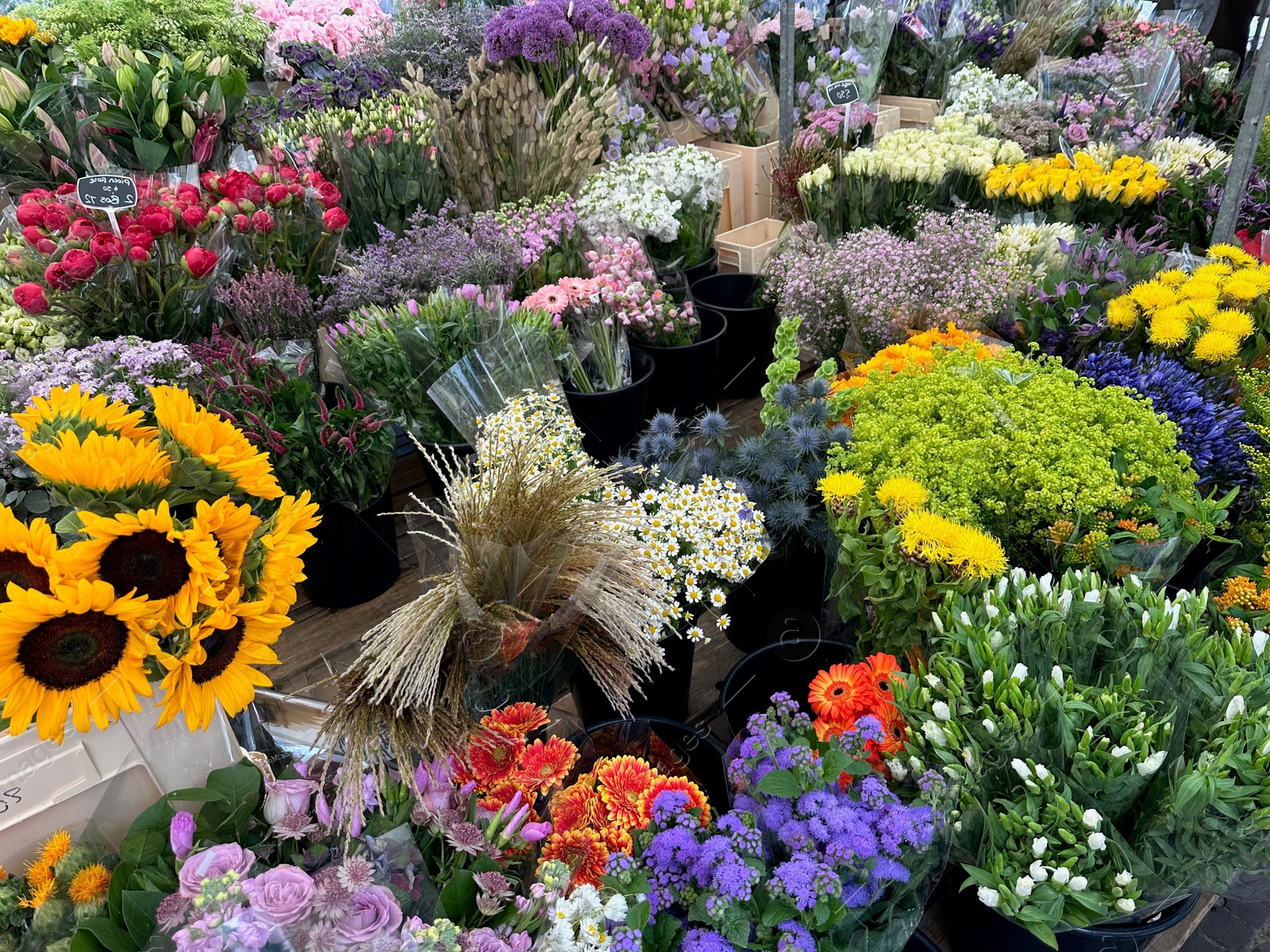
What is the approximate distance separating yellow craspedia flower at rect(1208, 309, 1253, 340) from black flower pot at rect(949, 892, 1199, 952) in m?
1.38

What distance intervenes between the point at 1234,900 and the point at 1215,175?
256 cm

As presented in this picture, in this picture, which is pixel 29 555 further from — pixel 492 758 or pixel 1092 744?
pixel 1092 744

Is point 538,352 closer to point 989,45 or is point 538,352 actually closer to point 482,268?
point 482,268

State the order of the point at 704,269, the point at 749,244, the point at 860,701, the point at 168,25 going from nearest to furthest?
the point at 860,701 → the point at 704,269 → the point at 749,244 → the point at 168,25

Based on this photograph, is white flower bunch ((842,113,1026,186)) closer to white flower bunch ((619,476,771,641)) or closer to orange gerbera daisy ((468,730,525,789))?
white flower bunch ((619,476,771,641))

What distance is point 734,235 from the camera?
3.88 metres

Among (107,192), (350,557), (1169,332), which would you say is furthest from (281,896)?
(1169,332)

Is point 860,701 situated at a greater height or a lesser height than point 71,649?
lesser

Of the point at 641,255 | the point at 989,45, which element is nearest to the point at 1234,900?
the point at 641,255

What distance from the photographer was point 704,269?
355cm

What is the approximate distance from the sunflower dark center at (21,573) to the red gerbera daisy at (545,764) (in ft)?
2.26

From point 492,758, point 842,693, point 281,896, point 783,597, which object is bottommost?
point 783,597

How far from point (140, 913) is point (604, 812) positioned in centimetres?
63

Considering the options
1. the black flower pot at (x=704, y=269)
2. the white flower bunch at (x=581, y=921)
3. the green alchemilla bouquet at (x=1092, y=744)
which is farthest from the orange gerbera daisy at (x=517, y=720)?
the black flower pot at (x=704, y=269)
